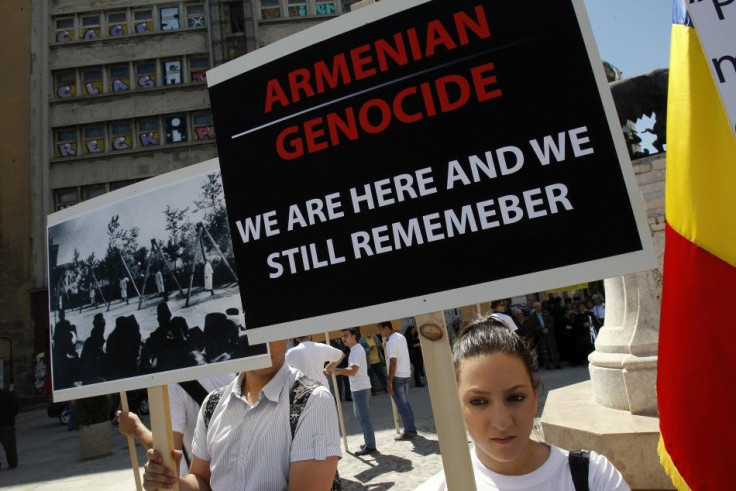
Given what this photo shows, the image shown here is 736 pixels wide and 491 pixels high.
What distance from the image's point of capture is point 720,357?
1.74 m

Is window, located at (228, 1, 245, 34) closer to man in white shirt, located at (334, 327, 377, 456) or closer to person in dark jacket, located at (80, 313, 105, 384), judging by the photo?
man in white shirt, located at (334, 327, 377, 456)

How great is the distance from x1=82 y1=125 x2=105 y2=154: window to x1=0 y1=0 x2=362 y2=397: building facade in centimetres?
5

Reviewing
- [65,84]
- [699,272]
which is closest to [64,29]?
[65,84]

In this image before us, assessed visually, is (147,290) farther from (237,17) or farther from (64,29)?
(64,29)

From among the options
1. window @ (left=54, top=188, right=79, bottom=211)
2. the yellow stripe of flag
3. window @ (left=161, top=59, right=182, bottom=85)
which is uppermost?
window @ (left=161, top=59, right=182, bottom=85)

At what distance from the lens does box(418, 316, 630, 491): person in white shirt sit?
4.71 feet

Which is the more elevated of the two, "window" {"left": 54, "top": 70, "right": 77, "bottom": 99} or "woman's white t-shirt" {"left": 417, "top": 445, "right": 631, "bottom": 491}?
"window" {"left": 54, "top": 70, "right": 77, "bottom": 99}

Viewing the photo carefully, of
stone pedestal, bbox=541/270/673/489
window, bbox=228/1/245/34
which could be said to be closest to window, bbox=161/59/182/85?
window, bbox=228/1/245/34

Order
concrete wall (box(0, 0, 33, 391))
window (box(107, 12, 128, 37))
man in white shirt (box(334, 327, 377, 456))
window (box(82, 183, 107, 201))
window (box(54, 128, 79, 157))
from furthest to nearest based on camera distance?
window (box(107, 12, 128, 37)) < window (box(54, 128, 79, 157)) < window (box(82, 183, 107, 201)) < concrete wall (box(0, 0, 33, 391)) < man in white shirt (box(334, 327, 377, 456))

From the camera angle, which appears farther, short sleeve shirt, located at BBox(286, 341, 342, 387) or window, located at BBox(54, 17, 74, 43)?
window, located at BBox(54, 17, 74, 43)

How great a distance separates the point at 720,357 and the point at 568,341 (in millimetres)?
12691

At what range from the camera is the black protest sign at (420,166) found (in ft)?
4.30

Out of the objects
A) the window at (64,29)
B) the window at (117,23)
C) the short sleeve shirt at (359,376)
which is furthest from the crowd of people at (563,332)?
the window at (64,29)

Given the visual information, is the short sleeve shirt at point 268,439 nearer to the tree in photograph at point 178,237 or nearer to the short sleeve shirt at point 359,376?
the tree in photograph at point 178,237
